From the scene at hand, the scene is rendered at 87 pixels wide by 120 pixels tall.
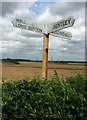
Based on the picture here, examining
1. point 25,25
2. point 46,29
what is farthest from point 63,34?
→ point 25,25

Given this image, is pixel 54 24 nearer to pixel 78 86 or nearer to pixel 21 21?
pixel 21 21

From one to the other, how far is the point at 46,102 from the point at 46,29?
103 inches

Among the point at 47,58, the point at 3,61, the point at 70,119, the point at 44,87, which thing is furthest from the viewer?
the point at 47,58

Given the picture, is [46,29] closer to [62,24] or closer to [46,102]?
[62,24]

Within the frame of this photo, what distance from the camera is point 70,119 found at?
14.6 feet

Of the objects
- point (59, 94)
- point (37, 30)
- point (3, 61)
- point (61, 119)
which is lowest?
point (61, 119)

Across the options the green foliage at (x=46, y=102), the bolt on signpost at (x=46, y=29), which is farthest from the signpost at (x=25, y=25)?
the green foliage at (x=46, y=102)

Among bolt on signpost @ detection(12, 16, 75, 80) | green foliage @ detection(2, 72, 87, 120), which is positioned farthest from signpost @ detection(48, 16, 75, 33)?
green foliage @ detection(2, 72, 87, 120)

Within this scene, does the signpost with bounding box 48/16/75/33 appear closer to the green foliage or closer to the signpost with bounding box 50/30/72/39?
the signpost with bounding box 50/30/72/39

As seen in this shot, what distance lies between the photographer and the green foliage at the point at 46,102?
178 inches

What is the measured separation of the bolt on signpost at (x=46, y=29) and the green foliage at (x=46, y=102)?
1.50m

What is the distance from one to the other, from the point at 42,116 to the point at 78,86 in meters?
0.84

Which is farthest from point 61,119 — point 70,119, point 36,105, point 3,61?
point 3,61

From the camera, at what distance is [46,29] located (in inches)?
268
